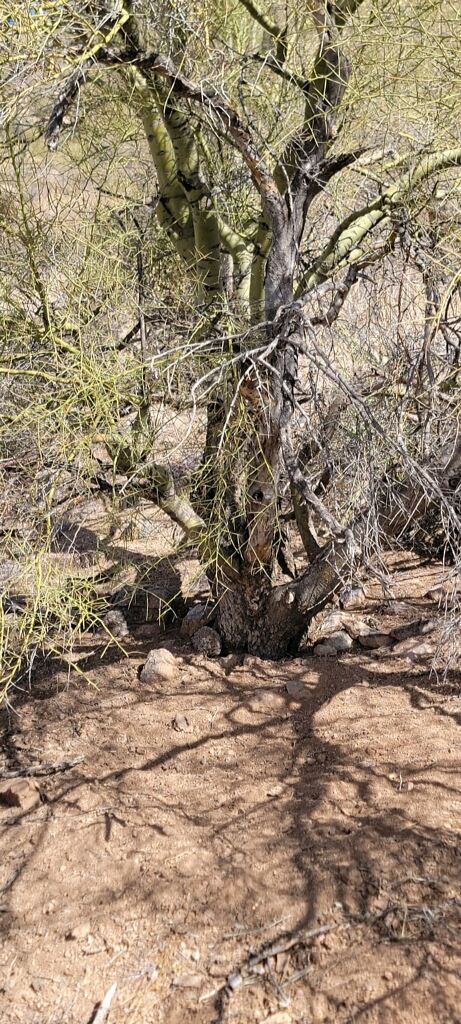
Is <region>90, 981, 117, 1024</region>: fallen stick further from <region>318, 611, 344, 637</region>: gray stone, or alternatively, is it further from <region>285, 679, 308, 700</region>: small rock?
<region>318, 611, 344, 637</region>: gray stone

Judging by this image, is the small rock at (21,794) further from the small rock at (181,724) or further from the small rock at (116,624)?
the small rock at (116,624)

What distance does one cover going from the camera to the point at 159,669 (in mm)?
5125

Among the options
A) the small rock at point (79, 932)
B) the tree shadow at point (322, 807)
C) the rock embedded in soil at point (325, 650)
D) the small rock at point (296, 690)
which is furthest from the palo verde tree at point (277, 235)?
the small rock at point (79, 932)

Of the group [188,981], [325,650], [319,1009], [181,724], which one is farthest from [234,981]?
[325,650]

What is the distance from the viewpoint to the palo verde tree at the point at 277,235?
3949 mm

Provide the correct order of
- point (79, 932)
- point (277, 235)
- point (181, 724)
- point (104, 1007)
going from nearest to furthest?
1. point (104, 1007)
2. point (79, 932)
3. point (277, 235)
4. point (181, 724)

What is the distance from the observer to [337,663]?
16.6 feet

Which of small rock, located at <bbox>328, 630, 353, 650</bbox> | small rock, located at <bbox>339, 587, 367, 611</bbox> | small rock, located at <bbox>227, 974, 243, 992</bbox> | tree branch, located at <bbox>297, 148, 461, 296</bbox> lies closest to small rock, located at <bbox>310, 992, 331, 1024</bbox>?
small rock, located at <bbox>227, 974, 243, 992</bbox>

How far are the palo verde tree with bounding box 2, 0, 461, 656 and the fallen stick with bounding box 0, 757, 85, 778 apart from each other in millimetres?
1267

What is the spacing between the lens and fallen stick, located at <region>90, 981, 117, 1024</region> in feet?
9.43

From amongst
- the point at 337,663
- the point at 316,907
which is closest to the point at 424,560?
the point at 337,663

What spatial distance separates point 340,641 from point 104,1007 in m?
2.77

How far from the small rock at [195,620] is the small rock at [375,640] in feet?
3.35

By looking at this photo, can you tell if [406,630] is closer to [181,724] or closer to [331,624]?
[331,624]
